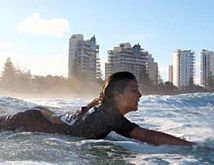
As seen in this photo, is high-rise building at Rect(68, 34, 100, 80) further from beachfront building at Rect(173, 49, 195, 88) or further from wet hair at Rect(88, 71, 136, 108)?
wet hair at Rect(88, 71, 136, 108)

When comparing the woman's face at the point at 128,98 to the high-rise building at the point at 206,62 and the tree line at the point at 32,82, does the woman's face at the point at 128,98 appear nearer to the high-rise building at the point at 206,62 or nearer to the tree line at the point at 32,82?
the tree line at the point at 32,82

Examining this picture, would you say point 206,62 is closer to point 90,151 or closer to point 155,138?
point 155,138

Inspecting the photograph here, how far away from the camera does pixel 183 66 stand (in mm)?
110125

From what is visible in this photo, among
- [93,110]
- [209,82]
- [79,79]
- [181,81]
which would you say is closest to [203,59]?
[181,81]

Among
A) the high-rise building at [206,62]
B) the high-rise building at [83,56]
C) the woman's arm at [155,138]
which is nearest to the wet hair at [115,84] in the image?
the woman's arm at [155,138]

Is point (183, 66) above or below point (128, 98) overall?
above

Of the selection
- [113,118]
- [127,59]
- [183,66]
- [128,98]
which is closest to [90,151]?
[113,118]

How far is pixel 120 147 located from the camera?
3.52 metres

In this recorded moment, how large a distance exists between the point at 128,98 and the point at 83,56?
271ft

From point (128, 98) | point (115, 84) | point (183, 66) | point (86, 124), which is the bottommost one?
point (86, 124)

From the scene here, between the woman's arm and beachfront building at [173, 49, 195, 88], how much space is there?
104 m

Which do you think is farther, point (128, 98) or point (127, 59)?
point (127, 59)

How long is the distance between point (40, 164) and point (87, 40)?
87574mm

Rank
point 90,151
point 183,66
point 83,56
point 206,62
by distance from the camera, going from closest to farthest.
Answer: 1. point 90,151
2. point 83,56
3. point 206,62
4. point 183,66
